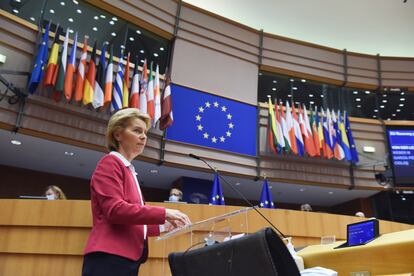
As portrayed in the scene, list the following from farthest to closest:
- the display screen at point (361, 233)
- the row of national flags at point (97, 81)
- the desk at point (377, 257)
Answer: the row of national flags at point (97, 81), the display screen at point (361, 233), the desk at point (377, 257)

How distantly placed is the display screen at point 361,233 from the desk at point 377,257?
8 cm

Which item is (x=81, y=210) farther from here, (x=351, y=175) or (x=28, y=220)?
(x=351, y=175)

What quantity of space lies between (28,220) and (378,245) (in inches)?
143

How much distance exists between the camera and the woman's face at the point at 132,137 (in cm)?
175

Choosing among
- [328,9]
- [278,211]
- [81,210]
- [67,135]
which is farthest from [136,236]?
[328,9]

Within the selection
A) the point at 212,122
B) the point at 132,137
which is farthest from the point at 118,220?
the point at 212,122

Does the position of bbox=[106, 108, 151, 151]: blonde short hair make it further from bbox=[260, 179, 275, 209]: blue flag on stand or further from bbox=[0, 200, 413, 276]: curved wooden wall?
bbox=[260, 179, 275, 209]: blue flag on stand

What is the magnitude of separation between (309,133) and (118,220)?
27.2 ft

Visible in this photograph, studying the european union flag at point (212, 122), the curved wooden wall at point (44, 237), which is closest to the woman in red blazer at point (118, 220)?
the curved wooden wall at point (44, 237)

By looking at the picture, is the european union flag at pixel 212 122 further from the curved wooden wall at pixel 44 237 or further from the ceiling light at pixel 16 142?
the curved wooden wall at pixel 44 237

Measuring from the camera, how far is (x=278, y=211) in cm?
494

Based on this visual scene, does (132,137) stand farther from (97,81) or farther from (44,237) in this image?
(97,81)

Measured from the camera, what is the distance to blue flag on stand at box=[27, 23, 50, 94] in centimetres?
602

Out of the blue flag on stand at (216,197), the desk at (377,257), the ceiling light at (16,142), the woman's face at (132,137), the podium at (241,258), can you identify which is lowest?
the podium at (241,258)
